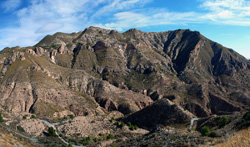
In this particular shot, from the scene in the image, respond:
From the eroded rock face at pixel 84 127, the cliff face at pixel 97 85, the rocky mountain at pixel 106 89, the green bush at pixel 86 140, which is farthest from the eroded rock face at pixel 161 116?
the cliff face at pixel 97 85

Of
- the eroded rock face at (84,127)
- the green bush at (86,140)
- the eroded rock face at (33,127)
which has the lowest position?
the green bush at (86,140)

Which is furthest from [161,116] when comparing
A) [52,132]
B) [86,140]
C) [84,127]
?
[52,132]

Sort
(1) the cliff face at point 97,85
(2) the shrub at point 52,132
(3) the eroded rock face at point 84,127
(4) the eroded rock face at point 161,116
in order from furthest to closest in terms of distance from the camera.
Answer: (1) the cliff face at point 97,85 → (4) the eroded rock face at point 161,116 → (3) the eroded rock face at point 84,127 → (2) the shrub at point 52,132

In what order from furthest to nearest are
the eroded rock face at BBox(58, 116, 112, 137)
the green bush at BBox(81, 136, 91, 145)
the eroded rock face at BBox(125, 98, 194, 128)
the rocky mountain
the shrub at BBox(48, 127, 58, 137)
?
the rocky mountain, the eroded rock face at BBox(125, 98, 194, 128), the eroded rock face at BBox(58, 116, 112, 137), the shrub at BBox(48, 127, 58, 137), the green bush at BBox(81, 136, 91, 145)

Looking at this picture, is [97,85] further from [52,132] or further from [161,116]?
[52,132]

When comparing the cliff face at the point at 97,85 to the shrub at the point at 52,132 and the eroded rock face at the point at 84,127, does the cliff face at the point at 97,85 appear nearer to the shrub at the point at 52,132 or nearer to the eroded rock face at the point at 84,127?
the eroded rock face at the point at 84,127

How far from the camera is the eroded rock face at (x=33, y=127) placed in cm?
6236

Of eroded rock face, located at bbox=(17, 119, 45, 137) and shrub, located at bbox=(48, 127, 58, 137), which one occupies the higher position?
eroded rock face, located at bbox=(17, 119, 45, 137)

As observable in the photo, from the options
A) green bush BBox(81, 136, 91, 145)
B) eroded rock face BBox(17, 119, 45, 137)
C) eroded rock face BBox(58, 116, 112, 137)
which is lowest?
green bush BBox(81, 136, 91, 145)

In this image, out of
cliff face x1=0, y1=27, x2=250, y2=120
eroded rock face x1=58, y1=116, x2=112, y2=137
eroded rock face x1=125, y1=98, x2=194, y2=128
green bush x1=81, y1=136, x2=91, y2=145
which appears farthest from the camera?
cliff face x1=0, y1=27, x2=250, y2=120

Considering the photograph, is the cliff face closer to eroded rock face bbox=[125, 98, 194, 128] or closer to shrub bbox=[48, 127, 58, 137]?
eroded rock face bbox=[125, 98, 194, 128]

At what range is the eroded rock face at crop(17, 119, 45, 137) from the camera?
205ft

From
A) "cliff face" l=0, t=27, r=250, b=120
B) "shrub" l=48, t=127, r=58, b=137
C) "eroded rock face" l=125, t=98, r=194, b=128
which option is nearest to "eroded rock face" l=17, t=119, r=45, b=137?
"shrub" l=48, t=127, r=58, b=137

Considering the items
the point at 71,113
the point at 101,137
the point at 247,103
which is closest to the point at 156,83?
the point at 247,103
